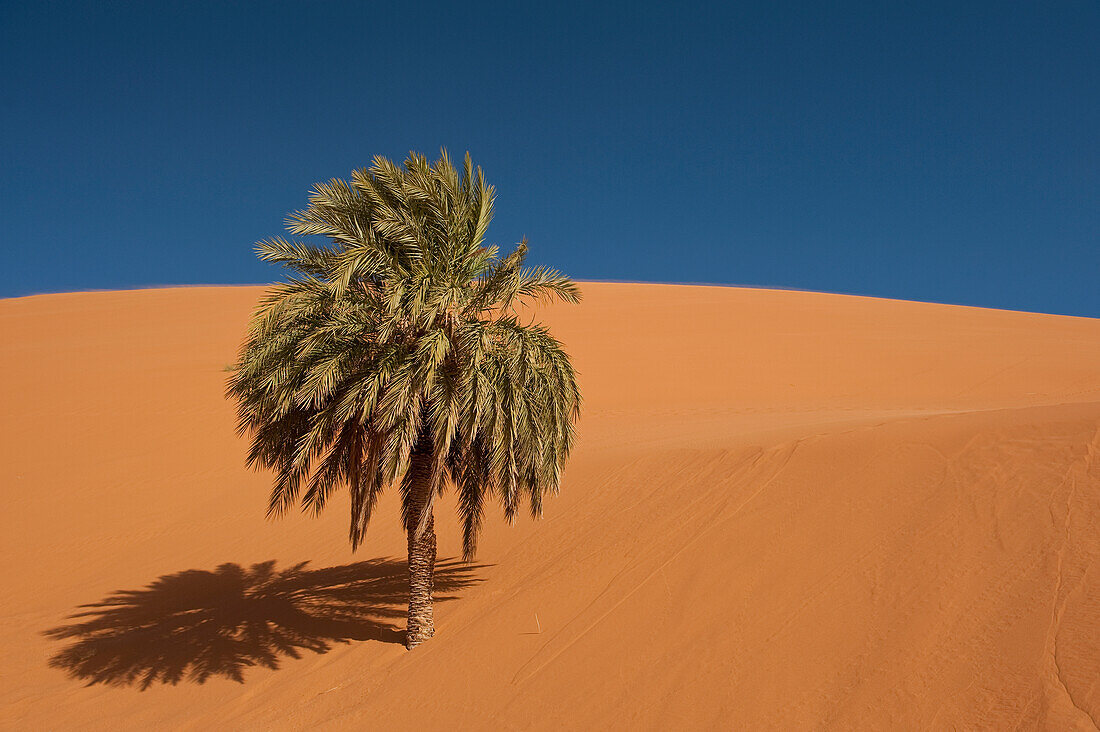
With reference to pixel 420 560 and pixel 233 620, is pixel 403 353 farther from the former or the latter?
pixel 233 620

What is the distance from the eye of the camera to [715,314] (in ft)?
128

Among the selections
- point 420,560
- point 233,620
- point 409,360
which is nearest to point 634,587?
point 420,560

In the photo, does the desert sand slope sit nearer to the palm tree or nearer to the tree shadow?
the tree shadow

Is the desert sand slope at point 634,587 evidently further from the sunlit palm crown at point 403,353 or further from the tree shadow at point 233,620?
the sunlit palm crown at point 403,353

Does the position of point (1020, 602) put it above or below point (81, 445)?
below

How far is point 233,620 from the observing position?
11.5 meters

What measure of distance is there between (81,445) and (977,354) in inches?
1200

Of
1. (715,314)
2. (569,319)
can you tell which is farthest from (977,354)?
(569,319)

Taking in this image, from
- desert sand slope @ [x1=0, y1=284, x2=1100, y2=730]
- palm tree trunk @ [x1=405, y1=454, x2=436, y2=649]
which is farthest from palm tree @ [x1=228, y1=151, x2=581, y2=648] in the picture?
desert sand slope @ [x1=0, y1=284, x2=1100, y2=730]

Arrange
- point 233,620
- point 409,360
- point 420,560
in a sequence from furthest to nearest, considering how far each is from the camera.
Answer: point 233,620 → point 420,560 → point 409,360

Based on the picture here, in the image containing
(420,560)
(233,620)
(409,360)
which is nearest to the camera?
(409,360)

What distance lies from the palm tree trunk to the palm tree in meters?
0.02

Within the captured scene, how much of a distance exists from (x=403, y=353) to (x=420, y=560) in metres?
2.68

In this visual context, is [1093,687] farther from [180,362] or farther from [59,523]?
[180,362]
